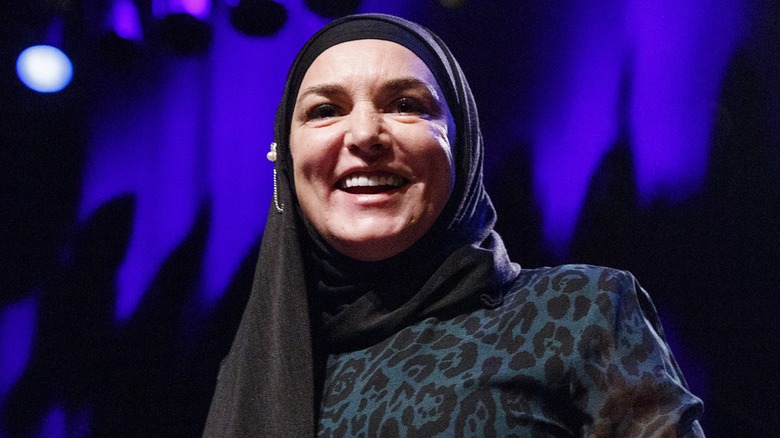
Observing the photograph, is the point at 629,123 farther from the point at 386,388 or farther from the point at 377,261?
the point at 386,388

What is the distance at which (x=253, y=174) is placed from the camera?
1661mm

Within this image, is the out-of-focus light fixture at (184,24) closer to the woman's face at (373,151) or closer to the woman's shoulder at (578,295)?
the woman's face at (373,151)

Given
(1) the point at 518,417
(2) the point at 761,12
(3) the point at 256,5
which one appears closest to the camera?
(1) the point at 518,417

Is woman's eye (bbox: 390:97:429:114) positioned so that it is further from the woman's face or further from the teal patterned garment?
the teal patterned garment

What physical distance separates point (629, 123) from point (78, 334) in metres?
1.23

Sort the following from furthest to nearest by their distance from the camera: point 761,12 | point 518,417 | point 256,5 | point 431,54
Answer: point 256,5
point 761,12
point 431,54
point 518,417

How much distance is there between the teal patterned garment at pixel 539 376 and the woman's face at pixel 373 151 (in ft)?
0.60

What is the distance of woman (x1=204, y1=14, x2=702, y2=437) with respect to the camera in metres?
0.97

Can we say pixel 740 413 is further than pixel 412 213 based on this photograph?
Yes

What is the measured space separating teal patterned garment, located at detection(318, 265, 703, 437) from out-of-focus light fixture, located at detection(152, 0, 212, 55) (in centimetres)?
96

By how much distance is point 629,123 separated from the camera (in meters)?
1.46

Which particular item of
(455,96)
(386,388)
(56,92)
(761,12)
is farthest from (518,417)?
(56,92)

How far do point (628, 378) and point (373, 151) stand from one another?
49 centimetres

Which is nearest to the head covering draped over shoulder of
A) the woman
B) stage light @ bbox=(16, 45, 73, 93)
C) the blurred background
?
the woman
